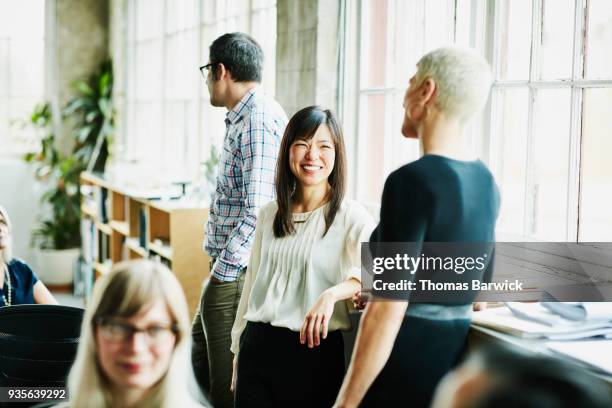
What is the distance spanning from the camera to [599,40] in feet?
6.01

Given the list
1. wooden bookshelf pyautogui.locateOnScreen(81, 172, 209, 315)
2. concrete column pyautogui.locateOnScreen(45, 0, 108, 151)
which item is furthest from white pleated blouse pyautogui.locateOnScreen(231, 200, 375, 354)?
concrete column pyautogui.locateOnScreen(45, 0, 108, 151)

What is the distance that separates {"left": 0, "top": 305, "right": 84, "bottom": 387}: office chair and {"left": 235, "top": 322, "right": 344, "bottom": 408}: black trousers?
46 centimetres

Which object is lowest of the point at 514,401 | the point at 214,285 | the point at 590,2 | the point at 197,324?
the point at 197,324

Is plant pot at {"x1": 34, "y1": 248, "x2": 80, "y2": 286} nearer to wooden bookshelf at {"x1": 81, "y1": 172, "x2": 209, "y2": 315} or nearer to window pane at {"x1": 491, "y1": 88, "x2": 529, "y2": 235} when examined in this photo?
wooden bookshelf at {"x1": 81, "y1": 172, "x2": 209, "y2": 315}

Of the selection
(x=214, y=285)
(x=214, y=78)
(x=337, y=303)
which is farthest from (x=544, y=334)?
(x=214, y=78)

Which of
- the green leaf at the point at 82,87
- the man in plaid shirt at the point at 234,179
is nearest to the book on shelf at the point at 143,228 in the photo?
the man in plaid shirt at the point at 234,179

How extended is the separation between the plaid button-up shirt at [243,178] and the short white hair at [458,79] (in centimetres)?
111

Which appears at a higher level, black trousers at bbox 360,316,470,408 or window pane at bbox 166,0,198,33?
window pane at bbox 166,0,198,33

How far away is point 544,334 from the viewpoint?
1.28 metres

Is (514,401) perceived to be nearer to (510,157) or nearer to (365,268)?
(365,268)

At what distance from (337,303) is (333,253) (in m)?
0.11

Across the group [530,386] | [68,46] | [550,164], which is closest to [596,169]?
[550,164]

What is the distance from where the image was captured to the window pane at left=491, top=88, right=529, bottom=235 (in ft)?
7.02

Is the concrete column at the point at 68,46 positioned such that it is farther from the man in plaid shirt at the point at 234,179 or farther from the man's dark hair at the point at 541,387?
the man's dark hair at the point at 541,387
